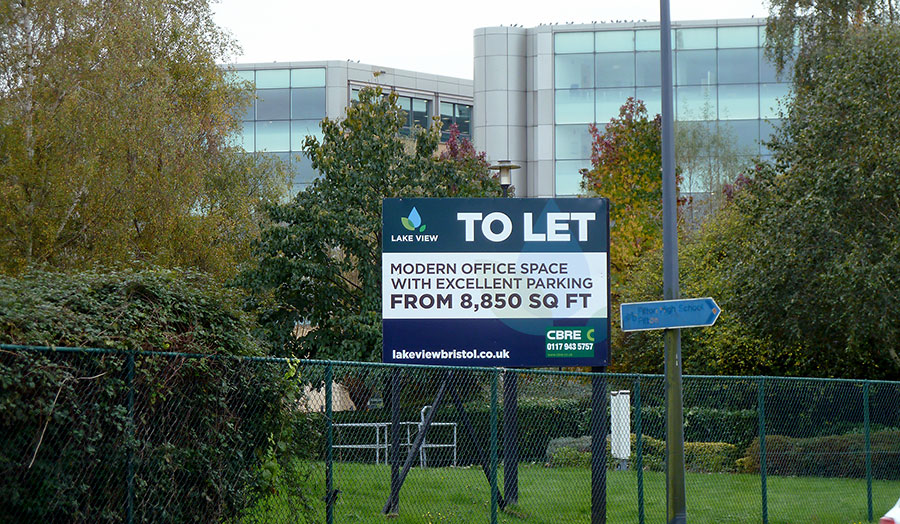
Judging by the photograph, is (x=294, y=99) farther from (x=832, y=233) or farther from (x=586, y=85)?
(x=832, y=233)

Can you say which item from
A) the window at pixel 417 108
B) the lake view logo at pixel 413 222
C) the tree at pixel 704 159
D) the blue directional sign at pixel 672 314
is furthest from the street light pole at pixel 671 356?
the window at pixel 417 108

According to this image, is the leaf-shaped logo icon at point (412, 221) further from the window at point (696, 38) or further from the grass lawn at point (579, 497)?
the window at point (696, 38)

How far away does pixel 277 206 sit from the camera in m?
23.6

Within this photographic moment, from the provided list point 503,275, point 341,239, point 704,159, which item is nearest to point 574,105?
point 704,159

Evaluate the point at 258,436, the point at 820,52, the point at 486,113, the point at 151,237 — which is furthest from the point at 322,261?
the point at 486,113

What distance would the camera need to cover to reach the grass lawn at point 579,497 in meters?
13.0

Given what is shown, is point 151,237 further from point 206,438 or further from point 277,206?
point 206,438

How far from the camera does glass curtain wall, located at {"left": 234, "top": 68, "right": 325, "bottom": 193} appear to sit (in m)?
58.8

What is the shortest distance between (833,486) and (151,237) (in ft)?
66.8

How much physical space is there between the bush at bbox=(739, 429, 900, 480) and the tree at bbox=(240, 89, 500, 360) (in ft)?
26.5

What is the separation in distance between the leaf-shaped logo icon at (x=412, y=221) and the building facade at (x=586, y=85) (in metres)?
41.1

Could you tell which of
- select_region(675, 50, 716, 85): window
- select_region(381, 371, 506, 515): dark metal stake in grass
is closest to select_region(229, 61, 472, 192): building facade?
select_region(675, 50, 716, 85): window

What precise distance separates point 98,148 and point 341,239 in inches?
350

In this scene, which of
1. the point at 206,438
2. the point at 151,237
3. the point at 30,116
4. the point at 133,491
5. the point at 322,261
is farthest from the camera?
the point at 151,237
